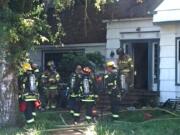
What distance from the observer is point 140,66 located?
23078mm

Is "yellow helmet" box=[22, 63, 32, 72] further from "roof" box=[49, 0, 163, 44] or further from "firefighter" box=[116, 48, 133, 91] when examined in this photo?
"roof" box=[49, 0, 163, 44]

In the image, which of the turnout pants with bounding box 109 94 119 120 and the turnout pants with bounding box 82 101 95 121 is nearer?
the turnout pants with bounding box 82 101 95 121

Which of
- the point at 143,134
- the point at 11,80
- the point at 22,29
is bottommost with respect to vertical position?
the point at 143,134

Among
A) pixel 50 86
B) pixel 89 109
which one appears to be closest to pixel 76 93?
pixel 89 109

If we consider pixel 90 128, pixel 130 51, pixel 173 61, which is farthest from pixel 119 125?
pixel 130 51

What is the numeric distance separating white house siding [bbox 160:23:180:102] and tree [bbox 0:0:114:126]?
5.26 meters

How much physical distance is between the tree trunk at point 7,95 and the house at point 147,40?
6.35 metres

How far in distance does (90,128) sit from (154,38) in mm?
7614

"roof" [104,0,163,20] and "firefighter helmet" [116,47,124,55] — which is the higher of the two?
"roof" [104,0,163,20]

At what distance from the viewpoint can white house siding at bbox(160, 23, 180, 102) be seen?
817 inches

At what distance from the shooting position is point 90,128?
15.0 m

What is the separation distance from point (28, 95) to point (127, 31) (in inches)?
289

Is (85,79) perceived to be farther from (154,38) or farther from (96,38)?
(96,38)

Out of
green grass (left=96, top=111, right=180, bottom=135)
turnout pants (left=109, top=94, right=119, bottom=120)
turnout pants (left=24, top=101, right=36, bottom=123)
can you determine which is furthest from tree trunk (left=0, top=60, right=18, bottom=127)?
turnout pants (left=109, top=94, right=119, bottom=120)
